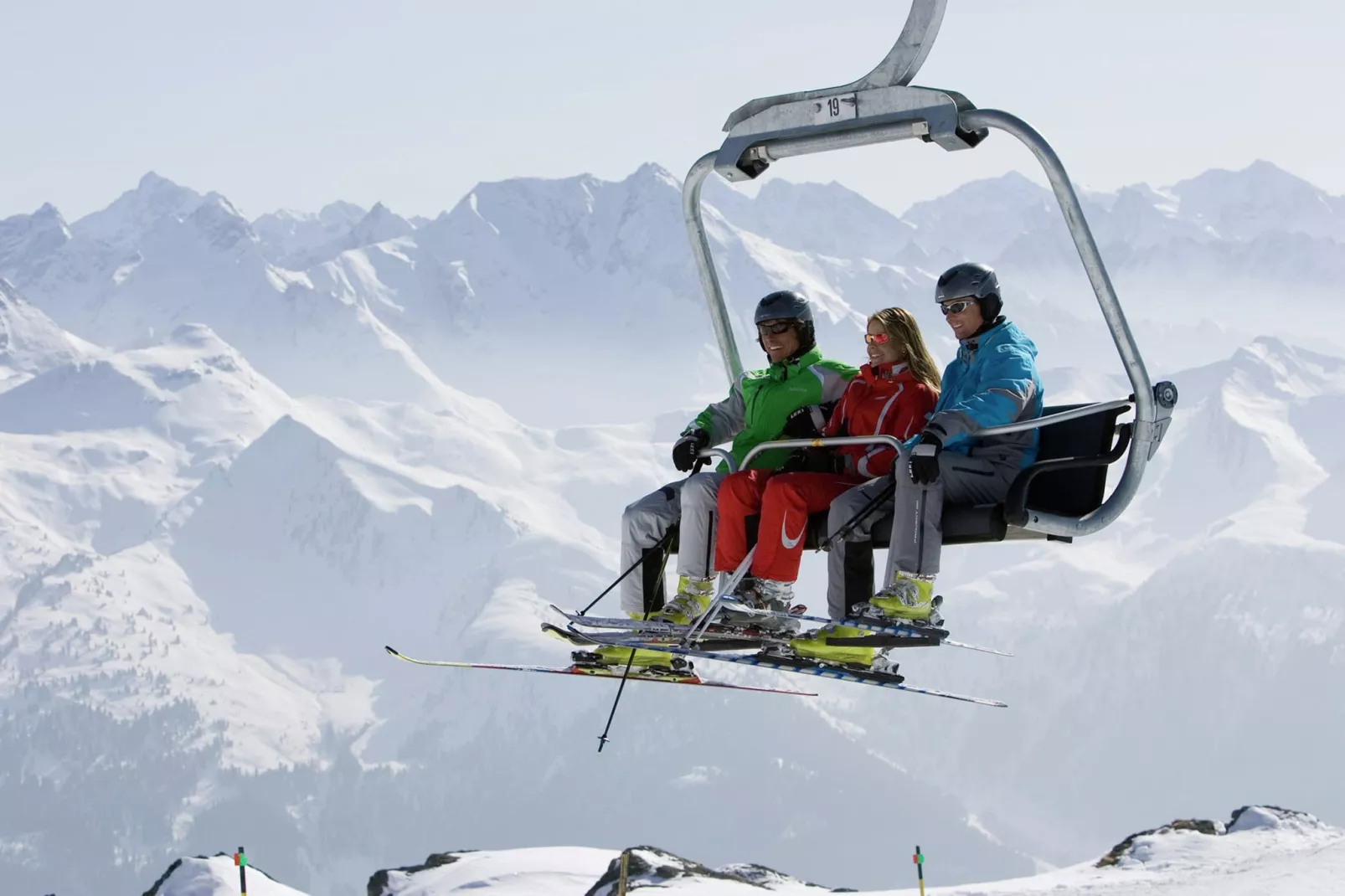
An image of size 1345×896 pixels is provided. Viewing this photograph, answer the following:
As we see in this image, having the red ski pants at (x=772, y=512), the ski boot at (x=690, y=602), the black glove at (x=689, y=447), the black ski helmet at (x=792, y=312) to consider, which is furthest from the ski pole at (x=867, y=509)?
the black glove at (x=689, y=447)

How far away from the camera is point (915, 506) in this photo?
8445 millimetres

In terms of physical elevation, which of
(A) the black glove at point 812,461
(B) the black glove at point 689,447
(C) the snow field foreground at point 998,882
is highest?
(B) the black glove at point 689,447

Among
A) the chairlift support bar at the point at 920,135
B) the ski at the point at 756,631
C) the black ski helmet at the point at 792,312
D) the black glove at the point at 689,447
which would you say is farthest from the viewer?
the black glove at the point at 689,447

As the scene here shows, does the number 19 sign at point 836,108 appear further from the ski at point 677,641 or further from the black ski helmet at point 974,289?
the ski at point 677,641

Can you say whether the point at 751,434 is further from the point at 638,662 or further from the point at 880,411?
the point at 638,662

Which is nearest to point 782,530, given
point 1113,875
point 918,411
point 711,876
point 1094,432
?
point 918,411

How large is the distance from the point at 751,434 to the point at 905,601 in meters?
1.61

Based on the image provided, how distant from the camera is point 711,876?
29.0 metres

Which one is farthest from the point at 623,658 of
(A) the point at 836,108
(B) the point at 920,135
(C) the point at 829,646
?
(B) the point at 920,135

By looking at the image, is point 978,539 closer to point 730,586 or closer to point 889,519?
point 889,519

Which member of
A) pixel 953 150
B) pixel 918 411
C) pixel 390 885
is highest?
pixel 953 150

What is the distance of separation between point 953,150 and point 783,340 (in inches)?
79.6

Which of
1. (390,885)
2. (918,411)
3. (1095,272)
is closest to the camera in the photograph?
(1095,272)

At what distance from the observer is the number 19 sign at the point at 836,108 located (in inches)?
313
